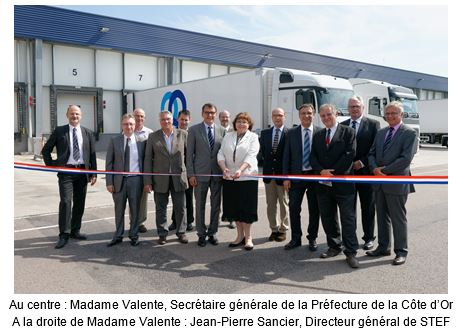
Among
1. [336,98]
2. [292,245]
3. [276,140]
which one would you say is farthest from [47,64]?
[292,245]

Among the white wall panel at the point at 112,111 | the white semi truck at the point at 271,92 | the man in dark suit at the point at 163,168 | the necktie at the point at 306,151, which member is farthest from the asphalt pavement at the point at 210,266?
the white wall panel at the point at 112,111

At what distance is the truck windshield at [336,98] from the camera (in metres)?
13.1

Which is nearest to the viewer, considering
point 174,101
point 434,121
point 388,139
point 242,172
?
point 388,139

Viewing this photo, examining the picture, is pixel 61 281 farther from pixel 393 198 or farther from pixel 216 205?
pixel 393 198

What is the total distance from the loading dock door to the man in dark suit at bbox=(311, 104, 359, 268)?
19722 millimetres

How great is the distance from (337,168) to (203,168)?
190 cm

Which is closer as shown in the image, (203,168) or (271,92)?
(203,168)

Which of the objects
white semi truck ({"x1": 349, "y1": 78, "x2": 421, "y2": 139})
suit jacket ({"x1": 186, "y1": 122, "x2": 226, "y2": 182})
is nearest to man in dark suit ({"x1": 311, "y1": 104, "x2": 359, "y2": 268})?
Result: suit jacket ({"x1": 186, "y1": 122, "x2": 226, "y2": 182})

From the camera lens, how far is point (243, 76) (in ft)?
47.2

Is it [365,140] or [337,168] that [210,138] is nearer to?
[337,168]

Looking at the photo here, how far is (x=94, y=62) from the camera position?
74.7 feet

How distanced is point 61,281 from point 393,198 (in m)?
4.01
